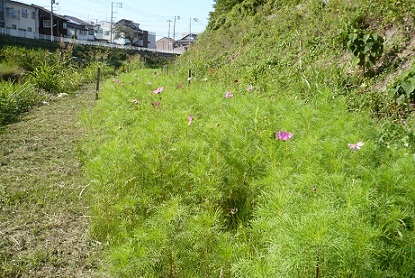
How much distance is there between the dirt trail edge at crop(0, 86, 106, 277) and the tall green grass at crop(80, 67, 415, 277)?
0.76 feet

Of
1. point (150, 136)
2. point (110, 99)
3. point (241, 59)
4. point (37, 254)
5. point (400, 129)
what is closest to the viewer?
point (37, 254)

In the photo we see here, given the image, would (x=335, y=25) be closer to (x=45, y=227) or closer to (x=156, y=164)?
(x=156, y=164)

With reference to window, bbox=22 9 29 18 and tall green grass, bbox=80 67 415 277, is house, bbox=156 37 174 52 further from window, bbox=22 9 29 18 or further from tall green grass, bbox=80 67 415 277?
tall green grass, bbox=80 67 415 277

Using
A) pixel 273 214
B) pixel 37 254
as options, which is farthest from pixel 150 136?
pixel 273 214

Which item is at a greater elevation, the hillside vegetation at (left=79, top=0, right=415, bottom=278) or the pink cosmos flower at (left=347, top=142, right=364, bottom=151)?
the pink cosmos flower at (left=347, top=142, right=364, bottom=151)

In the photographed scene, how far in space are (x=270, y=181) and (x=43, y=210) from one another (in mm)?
1832

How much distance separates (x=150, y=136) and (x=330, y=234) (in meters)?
1.74

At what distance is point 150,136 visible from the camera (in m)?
2.85

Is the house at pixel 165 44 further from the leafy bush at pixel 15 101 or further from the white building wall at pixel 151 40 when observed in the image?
the leafy bush at pixel 15 101

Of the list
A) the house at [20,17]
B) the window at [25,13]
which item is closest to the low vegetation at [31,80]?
the house at [20,17]

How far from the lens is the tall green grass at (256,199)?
144 cm

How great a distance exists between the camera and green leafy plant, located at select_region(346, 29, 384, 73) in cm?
464

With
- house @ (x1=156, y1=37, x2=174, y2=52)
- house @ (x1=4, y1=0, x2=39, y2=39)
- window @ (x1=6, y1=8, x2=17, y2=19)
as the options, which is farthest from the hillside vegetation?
house @ (x1=156, y1=37, x2=174, y2=52)

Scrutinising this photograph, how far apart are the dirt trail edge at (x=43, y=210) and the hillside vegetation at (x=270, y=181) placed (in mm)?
197
